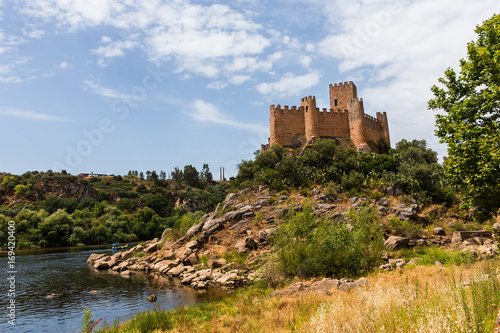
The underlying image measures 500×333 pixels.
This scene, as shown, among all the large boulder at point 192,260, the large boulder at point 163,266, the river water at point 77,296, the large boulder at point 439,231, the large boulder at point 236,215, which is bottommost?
the river water at point 77,296

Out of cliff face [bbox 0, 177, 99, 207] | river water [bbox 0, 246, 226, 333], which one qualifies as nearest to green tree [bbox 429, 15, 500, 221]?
river water [bbox 0, 246, 226, 333]

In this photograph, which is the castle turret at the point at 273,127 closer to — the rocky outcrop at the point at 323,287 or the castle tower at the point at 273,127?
the castle tower at the point at 273,127

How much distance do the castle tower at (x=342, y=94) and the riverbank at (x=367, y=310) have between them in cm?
2859

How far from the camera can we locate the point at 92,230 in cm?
5759

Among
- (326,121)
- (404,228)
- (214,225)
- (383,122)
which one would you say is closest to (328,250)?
(404,228)

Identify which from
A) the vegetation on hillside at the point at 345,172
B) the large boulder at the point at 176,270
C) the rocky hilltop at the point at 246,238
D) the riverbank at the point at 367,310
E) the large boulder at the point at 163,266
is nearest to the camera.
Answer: the riverbank at the point at 367,310

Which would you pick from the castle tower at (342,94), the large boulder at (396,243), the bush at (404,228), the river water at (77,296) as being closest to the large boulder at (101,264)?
the river water at (77,296)

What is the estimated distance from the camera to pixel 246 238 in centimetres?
2820

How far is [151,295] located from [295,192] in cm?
2052

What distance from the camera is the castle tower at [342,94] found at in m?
42.7

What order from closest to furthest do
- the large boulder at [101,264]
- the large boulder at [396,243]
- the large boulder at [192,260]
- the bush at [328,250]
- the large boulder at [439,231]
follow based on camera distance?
1. the bush at [328,250]
2. the large boulder at [396,243]
3. the large boulder at [192,260]
4. the large boulder at [439,231]
5. the large boulder at [101,264]

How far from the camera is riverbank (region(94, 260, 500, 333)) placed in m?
5.28

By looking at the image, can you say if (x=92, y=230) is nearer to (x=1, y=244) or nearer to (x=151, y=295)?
(x=1, y=244)

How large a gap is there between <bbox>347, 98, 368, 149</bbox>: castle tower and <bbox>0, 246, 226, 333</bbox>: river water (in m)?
27.6
